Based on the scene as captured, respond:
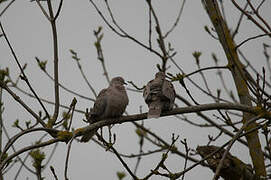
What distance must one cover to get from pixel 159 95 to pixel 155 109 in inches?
15.3

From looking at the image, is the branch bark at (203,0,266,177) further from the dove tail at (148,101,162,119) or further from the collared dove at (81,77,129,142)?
the collared dove at (81,77,129,142)

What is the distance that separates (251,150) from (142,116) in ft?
5.25

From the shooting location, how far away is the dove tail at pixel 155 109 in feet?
14.8

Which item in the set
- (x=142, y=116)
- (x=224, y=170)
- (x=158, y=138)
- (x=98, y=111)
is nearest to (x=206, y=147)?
(x=224, y=170)

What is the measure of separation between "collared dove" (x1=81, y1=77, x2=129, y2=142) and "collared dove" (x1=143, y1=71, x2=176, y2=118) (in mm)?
537

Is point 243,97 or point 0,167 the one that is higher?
point 243,97

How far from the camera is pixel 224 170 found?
177 inches

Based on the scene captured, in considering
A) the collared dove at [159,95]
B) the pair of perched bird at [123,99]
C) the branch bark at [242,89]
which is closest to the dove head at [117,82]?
the pair of perched bird at [123,99]

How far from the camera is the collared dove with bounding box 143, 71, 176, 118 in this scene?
507 centimetres

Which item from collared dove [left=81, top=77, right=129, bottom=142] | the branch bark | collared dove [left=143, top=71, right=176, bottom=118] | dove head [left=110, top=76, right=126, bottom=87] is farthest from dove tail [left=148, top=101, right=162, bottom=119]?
dove head [left=110, top=76, right=126, bottom=87]

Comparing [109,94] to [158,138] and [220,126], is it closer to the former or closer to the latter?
[158,138]

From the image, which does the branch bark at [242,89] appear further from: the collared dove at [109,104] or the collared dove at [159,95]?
the collared dove at [109,104]

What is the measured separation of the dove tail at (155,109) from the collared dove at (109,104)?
809 mm

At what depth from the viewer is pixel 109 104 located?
568cm
